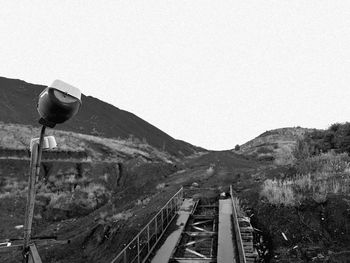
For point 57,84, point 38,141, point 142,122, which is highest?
point 142,122

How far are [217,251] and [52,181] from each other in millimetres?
21879

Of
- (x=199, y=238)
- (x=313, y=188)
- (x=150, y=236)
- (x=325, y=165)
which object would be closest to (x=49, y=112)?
(x=199, y=238)

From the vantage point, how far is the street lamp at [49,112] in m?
3.18

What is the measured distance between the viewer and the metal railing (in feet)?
30.5

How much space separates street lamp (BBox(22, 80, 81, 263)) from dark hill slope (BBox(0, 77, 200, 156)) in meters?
52.4

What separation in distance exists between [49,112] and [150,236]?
865 cm

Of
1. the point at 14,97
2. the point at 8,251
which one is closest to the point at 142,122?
the point at 14,97

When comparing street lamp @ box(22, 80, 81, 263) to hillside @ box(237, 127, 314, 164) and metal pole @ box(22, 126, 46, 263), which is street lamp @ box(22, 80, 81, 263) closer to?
metal pole @ box(22, 126, 46, 263)

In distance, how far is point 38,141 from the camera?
3.60m

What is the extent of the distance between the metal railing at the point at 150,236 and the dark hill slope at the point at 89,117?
148 ft

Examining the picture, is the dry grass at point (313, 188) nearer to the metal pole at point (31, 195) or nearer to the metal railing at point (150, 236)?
the metal railing at point (150, 236)

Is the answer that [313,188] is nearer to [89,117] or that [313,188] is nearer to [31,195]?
[31,195]

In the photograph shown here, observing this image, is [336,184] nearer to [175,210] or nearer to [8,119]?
[175,210]

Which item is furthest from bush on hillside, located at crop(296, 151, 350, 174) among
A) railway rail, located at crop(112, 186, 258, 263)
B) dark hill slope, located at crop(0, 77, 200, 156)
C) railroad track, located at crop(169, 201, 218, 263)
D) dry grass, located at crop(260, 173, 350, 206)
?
dark hill slope, located at crop(0, 77, 200, 156)
